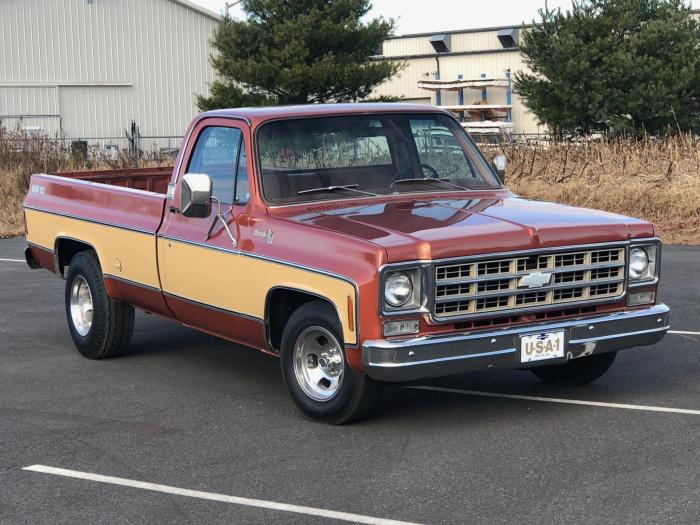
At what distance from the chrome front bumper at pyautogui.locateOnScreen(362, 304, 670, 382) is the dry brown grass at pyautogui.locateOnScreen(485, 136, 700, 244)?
10.2 meters

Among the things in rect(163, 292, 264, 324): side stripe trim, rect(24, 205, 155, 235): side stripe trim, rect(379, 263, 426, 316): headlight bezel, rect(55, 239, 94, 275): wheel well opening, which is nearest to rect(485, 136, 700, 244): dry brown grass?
rect(55, 239, 94, 275): wheel well opening

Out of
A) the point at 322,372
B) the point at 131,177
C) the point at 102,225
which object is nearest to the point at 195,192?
the point at 322,372

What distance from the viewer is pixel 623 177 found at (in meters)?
20.0

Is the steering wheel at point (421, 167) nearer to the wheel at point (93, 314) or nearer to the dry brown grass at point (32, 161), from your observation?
the wheel at point (93, 314)

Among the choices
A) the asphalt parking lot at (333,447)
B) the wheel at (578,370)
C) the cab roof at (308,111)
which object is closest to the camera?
the asphalt parking lot at (333,447)

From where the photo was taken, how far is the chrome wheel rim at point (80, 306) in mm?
9320

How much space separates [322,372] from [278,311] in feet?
1.78

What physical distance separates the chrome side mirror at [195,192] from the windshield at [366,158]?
359 millimetres

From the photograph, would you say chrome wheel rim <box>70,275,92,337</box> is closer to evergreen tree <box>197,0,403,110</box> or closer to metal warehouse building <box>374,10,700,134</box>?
evergreen tree <box>197,0,403,110</box>

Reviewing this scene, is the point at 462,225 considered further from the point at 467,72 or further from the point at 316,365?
the point at 467,72

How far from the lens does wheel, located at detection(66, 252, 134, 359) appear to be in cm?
897

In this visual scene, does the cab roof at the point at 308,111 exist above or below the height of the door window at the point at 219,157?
above

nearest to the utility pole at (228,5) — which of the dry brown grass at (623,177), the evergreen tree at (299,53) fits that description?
the evergreen tree at (299,53)

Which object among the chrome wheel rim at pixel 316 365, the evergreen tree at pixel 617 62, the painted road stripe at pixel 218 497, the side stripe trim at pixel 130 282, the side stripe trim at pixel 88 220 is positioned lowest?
the painted road stripe at pixel 218 497
